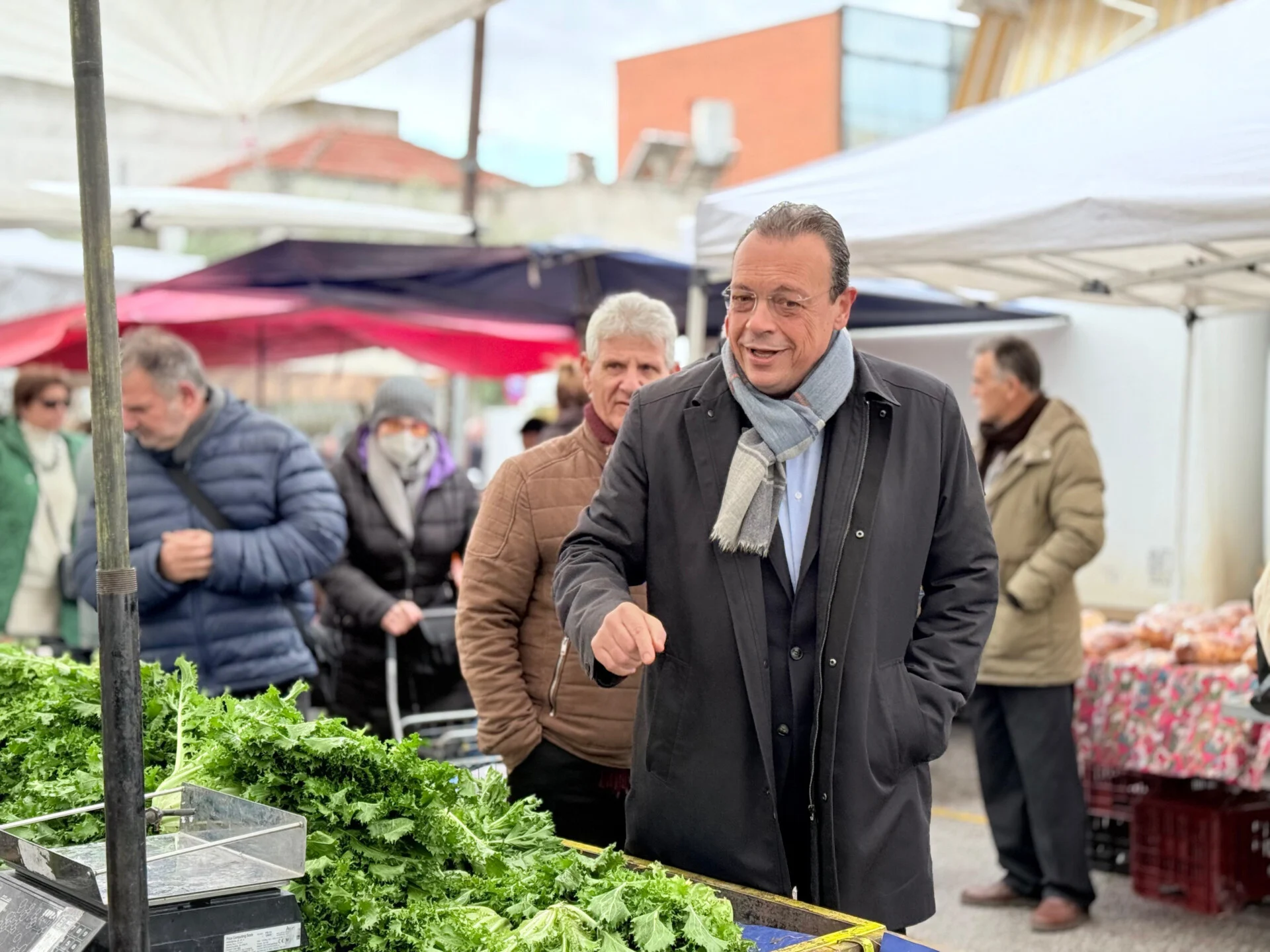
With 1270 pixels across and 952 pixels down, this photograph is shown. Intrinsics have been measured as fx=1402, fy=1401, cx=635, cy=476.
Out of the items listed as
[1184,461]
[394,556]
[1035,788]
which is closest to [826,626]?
[1035,788]

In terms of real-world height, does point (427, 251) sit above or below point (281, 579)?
above

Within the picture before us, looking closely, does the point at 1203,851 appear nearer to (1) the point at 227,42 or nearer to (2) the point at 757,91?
(1) the point at 227,42

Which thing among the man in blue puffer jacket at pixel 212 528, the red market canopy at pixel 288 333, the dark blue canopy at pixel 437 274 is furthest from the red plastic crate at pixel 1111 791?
the red market canopy at pixel 288 333

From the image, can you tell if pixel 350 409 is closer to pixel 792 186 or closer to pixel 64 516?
pixel 64 516

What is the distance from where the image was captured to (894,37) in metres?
38.4

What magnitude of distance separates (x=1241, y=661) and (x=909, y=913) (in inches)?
143

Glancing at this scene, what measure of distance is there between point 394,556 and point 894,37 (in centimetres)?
3557

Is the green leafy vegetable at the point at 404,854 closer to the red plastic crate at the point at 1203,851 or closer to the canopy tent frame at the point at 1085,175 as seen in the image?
the canopy tent frame at the point at 1085,175

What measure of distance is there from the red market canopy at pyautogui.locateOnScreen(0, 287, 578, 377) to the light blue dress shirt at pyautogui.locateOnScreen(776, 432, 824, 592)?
5777 millimetres

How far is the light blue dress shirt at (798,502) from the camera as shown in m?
2.53

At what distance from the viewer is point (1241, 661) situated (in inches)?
223

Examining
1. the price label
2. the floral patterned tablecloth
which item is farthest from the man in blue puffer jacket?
the floral patterned tablecloth

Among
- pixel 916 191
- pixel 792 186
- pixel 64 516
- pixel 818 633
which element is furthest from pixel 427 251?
pixel 818 633

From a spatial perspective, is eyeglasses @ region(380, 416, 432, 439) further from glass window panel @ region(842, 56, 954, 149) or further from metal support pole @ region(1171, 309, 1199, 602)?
glass window panel @ region(842, 56, 954, 149)
